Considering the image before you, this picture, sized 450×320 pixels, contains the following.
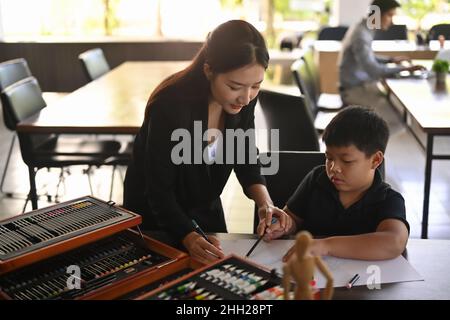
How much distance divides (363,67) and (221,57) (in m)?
2.94

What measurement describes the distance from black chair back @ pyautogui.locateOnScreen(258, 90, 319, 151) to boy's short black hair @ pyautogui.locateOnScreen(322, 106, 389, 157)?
4.52ft

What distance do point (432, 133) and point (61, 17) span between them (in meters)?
5.11

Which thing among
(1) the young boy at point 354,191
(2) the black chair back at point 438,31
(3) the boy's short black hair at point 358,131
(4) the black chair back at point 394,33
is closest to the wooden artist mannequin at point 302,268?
(1) the young boy at point 354,191

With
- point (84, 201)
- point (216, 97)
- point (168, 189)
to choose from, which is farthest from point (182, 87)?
→ point (84, 201)

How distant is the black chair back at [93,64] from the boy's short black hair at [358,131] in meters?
3.15

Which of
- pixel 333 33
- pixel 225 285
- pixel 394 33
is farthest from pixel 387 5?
pixel 225 285

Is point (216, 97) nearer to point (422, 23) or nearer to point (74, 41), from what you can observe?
point (74, 41)

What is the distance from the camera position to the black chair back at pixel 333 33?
6.09 meters

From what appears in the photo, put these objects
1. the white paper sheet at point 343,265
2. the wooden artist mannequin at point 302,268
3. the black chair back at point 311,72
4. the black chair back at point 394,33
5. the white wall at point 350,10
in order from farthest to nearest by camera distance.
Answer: the white wall at point 350,10 → the black chair back at point 394,33 → the black chair back at point 311,72 → the white paper sheet at point 343,265 → the wooden artist mannequin at point 302,268

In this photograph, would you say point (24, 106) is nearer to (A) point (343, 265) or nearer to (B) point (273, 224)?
(B) point (273, 224)

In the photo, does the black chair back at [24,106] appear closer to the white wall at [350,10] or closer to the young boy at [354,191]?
the young boy at [354,191]

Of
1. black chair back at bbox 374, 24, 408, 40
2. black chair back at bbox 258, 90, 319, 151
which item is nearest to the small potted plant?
black chair back at bbox 258, 90, 319, 151

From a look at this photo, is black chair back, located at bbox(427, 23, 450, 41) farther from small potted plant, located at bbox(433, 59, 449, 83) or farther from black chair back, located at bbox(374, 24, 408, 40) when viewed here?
small potted plant, located at bbox(433, 59, 449, 83)

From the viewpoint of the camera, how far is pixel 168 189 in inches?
56.7
